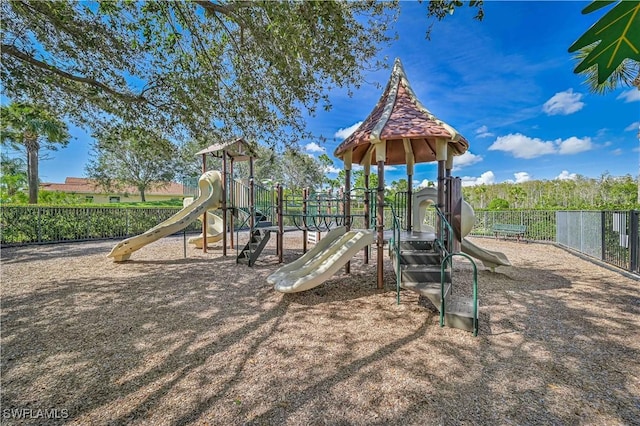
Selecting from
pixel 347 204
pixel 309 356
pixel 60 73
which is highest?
pixel 60 73

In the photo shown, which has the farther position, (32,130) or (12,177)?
(12,177)

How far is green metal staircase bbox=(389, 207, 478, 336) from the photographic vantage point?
3.89 metres

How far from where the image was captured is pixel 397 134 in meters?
5.20

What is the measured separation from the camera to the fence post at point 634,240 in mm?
6637

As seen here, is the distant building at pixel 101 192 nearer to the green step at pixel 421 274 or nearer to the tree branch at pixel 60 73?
the tree branch at pixel 60 73

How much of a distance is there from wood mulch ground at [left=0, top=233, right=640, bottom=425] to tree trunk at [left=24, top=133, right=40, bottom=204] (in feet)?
55.6

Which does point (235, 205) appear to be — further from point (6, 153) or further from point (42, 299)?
point (6, 153)

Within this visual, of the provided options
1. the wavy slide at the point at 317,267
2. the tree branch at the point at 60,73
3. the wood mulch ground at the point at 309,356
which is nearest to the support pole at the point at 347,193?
the wavy slide at the point at 317,267

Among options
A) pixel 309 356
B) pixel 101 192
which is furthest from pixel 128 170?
pixel 309 356

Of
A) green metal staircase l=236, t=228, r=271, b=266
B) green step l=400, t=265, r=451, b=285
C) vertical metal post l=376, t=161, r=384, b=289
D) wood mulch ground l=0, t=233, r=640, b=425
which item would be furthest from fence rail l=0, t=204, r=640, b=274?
wood mulch ground l=0, t=233, r=640, b=425

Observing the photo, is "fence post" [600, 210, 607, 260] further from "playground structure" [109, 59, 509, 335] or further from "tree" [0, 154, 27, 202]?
"tree" [0, 154, 27, 202]

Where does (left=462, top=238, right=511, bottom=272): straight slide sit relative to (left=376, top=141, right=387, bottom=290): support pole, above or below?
below

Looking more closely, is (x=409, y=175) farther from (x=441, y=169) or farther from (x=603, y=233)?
(x=603, y=233)

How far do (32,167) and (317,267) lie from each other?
23.1m
